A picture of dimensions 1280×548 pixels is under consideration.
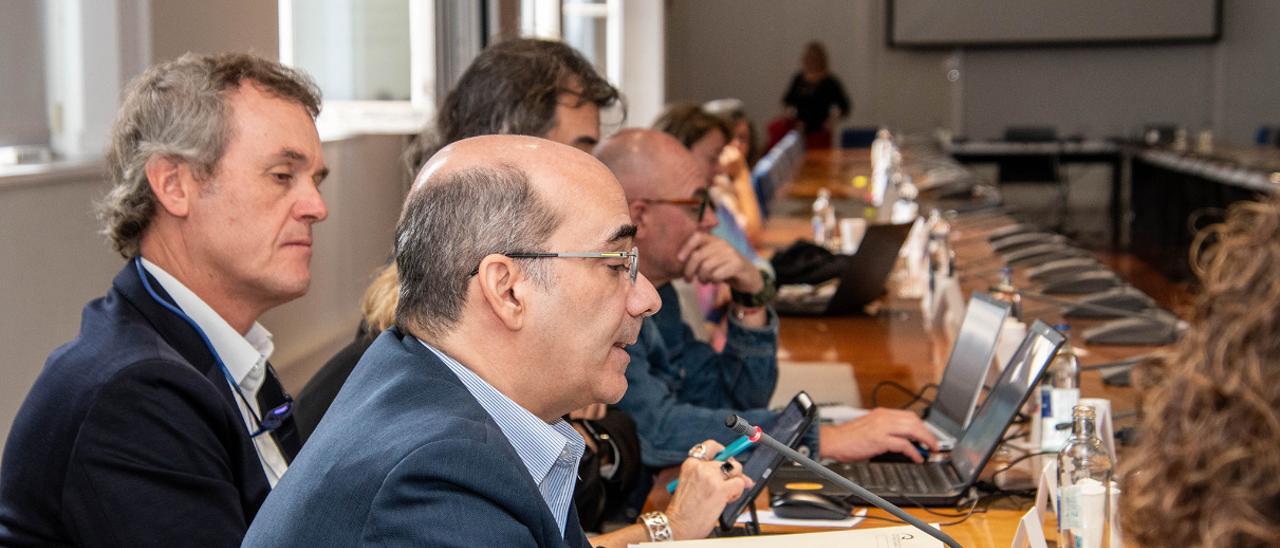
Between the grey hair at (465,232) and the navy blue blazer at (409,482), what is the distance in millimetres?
105

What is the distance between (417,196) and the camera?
1296mm

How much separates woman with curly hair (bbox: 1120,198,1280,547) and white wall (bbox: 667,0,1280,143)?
569 inches

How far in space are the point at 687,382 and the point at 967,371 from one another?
71 centimetres

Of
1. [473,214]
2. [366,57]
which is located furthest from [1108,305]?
[473,214]

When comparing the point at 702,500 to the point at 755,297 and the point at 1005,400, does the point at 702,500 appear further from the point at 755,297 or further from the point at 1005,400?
the point at 755,297

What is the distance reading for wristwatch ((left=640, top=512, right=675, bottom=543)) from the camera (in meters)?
1.74

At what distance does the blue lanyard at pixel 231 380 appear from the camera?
1663mm

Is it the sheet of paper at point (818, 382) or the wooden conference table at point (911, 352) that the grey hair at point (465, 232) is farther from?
the sheet of paper at point (818, 382)

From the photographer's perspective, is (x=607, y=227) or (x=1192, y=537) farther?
(x=607, y=227)

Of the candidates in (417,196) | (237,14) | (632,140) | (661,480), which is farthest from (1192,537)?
(237,14)

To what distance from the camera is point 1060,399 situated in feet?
7.19

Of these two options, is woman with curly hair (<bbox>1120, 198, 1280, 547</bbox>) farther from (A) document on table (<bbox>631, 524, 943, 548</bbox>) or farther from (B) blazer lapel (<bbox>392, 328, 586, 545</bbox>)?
(A) document on table (<bbox>631, 524, 943, 548</bbox>)

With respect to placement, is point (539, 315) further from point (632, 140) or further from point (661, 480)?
point (632, 140)

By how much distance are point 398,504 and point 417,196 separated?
342 millimetres
